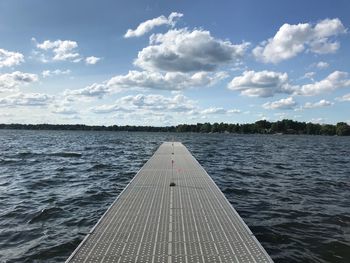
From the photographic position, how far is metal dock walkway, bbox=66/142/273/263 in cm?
823

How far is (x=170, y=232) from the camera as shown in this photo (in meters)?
9.86

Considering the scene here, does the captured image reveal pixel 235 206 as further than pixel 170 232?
Yes

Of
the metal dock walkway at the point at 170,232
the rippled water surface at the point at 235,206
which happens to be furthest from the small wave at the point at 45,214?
the metal dock walkway at the point at 170,232

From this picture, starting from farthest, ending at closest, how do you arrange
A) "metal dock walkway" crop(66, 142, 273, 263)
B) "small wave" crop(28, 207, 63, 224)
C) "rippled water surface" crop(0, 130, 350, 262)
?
"small wave" crop(28, 207, 63, 224) → "rippled water surface" crop(0, 130, 350, 262) → "metal dock walkway" crop(66, 142, 273, 263)

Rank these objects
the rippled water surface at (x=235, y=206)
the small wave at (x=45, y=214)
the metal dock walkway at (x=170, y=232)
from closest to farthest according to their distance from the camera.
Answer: the metal dock walkway at (x=170, y=232), the rippled water surface at (x=235, y=206), the small wave at (x=45, y=214)

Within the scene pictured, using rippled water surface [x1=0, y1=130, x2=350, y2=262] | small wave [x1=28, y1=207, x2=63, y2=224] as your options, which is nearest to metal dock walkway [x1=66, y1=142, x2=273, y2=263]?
rippled water surface [x1=0, y1=130, x2=350, y2=262]

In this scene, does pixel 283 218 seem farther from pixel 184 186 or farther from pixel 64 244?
pixel 64 244

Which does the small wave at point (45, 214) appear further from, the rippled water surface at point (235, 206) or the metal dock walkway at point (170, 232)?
the metal dock walkway at point (170, 232)

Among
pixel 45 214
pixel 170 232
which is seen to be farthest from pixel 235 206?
pixel 45 214

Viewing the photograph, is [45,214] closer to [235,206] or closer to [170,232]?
[170,232]

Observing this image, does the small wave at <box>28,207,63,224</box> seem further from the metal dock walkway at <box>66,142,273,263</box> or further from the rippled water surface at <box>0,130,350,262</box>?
the metal dock walkway at <box>66,142,273,263</box>

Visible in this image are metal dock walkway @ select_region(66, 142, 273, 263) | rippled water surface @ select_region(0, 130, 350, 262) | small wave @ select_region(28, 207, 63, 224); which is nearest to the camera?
metal dock walkway @ select_region(66, 142, 273, 263)

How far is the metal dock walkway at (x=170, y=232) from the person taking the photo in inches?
324

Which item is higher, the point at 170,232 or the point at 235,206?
the point at 170,232
